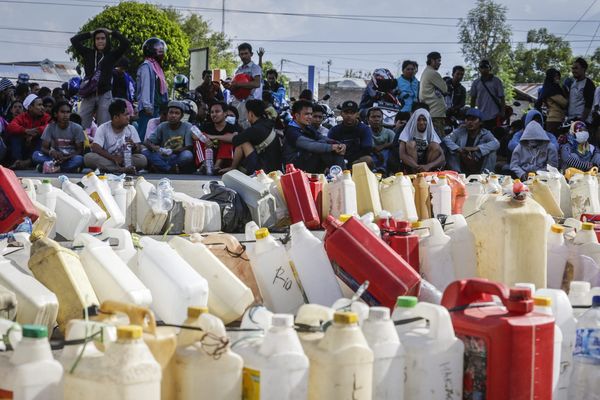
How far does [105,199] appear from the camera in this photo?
618cm

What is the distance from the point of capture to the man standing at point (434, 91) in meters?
12.4

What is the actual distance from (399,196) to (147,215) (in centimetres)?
202

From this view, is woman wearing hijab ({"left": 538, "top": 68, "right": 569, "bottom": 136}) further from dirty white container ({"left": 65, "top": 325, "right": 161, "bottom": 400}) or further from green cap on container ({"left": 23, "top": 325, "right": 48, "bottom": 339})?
green cap on container ({"left": 23, "top": 325, "right": 48, "bottom": 339})

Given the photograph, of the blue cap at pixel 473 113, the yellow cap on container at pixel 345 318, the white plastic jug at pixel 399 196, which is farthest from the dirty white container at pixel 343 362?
the blue cap at pixel 473 113

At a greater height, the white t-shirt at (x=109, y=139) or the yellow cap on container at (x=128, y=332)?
the white t-shirt at (x=109, y=139)

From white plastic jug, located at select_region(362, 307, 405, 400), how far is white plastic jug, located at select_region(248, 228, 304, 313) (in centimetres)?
130

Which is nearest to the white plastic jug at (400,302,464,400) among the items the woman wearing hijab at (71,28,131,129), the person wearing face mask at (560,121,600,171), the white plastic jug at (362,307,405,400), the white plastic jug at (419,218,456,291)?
the white plastic jug at (362,307,405,400)

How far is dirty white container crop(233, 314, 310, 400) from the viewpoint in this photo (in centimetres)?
260

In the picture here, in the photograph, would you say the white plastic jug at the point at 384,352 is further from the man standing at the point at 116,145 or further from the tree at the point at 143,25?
the tree at the point at 143,25

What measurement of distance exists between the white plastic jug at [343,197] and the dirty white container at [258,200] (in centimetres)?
47

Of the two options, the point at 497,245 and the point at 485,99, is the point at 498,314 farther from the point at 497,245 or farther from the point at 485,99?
the point at 485,99

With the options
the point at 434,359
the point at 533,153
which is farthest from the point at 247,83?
the point at 434,359

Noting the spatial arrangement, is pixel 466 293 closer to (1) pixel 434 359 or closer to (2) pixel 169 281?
(1) pixel 434 359

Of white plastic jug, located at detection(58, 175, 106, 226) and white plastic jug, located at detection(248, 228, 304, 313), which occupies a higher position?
white plastic jug, located at detection(58, 175, 106, 226)
